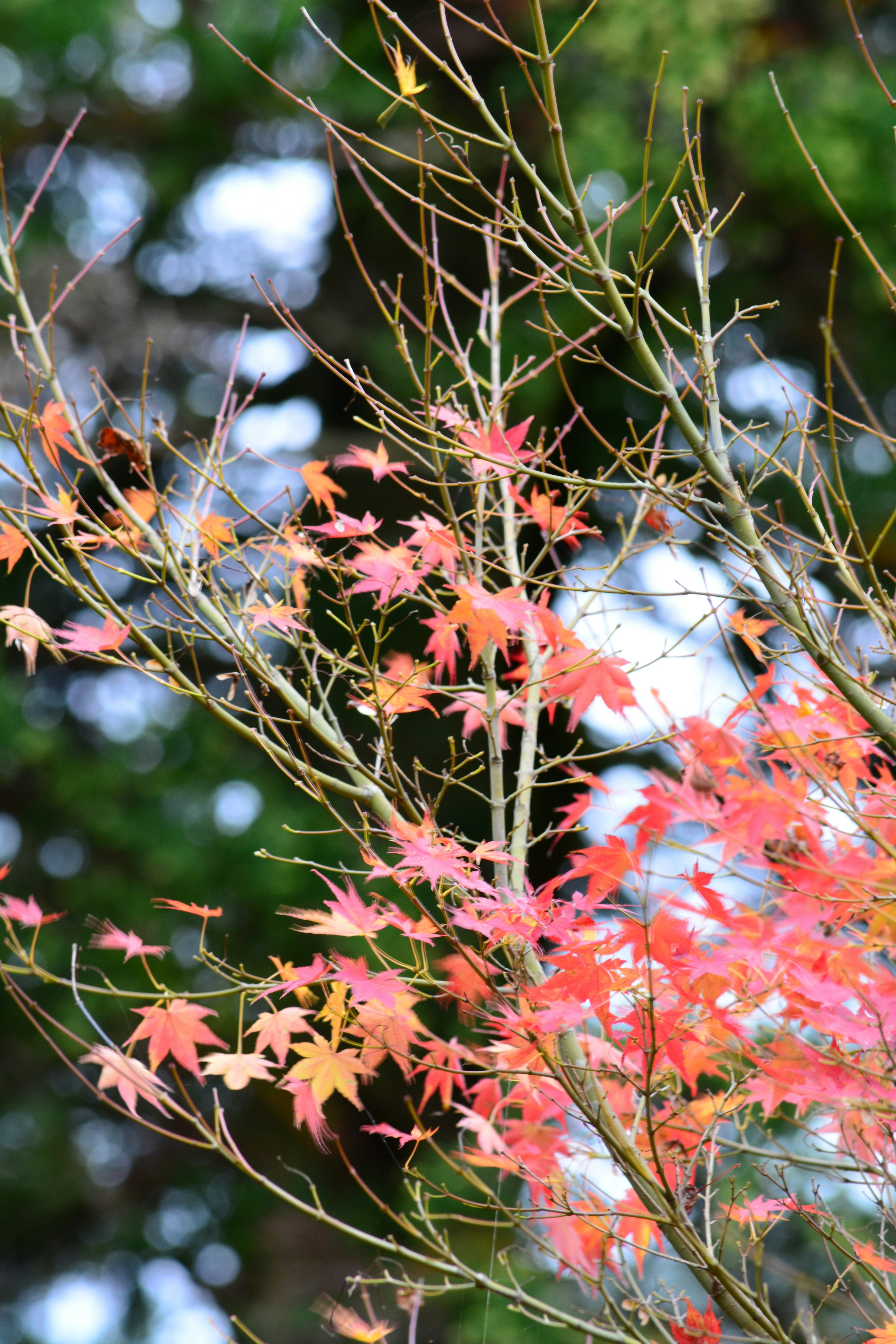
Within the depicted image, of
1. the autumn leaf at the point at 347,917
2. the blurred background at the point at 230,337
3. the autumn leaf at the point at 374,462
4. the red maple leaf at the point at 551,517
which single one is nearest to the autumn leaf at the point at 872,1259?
the autumn leaf at the point at 347,917

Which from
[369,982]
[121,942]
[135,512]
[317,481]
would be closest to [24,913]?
[121,942]

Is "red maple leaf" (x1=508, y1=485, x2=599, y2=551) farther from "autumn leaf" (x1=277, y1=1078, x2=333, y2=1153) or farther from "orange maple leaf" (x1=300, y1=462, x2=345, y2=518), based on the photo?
"autumn leaf" (x1=277, y1=1078, x2=333, y2=1153)

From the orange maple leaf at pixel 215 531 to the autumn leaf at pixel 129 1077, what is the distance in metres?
0.56

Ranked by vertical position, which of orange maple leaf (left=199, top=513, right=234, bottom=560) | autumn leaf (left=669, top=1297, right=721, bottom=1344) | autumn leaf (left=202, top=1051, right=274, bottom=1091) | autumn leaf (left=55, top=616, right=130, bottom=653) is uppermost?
orange maple leaf (left=199, top=513, right=234, bottom=560)

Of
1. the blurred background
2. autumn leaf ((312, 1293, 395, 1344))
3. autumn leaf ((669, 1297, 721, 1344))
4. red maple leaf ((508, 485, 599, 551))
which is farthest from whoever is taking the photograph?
the blurred background

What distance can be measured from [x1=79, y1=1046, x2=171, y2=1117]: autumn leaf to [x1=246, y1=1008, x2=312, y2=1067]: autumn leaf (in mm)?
113

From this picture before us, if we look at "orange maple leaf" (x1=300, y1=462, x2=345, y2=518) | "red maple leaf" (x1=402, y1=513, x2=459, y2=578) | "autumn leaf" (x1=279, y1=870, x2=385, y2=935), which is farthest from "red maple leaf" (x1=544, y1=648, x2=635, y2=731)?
"orange maple leaf" (x1=300, y1=462, x2=345, y2=518)

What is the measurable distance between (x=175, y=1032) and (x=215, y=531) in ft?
2.00

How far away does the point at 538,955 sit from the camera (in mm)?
1074

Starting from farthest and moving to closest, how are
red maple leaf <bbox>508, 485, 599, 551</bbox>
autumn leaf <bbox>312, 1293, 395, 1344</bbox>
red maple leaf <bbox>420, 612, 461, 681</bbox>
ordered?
1. red maple leaf <bbox>420, 612, 461, 681</bbox>
2. red maple leaf <bbox>508, 485, 599, 551</bbox>
3. autumn leaf <bbox>312, 1293, 395, 1344</bbox>

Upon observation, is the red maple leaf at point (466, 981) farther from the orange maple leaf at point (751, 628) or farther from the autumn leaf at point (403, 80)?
the autumn leaf at point (403, 80)

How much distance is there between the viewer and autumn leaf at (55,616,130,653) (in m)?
1.11

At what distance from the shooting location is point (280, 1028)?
1.13m

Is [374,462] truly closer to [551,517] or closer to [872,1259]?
[551,517]
